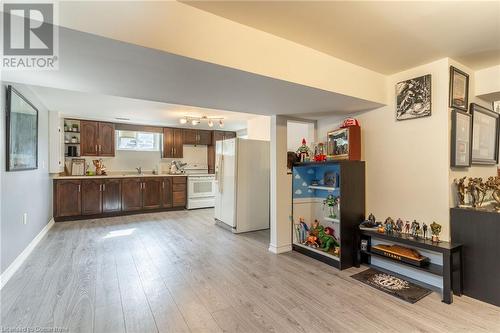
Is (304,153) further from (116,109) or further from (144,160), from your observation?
(144,160)

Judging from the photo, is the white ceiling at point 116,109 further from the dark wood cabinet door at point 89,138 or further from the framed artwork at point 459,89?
the framed artwork at point 459,89

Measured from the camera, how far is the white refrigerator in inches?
171

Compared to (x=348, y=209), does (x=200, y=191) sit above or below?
below

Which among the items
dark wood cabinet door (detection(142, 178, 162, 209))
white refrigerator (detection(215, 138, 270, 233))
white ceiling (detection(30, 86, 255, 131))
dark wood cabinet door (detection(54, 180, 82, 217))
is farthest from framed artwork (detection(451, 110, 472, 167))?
dark wood cabinet door (detection(54, 180, 82, 217))

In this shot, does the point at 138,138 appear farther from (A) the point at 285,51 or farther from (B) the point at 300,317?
(B) the point at 300,317

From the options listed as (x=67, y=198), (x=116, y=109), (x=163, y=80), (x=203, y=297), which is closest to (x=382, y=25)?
(x=163, y=80)

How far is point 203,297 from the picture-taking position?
216cm

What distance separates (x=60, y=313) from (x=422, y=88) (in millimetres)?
3902

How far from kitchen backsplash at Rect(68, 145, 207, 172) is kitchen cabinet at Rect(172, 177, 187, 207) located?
29.7 inches

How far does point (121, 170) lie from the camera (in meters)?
6.25

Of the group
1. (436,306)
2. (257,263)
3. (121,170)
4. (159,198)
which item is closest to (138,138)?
(121,170)

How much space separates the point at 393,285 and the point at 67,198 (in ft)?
19.2

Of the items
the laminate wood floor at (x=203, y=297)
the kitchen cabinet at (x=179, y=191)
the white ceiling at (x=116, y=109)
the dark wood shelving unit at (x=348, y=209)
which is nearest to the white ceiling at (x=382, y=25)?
the dark wood shelving unit at (x=348, y=209)

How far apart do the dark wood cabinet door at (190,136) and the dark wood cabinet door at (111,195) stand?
205 cm
